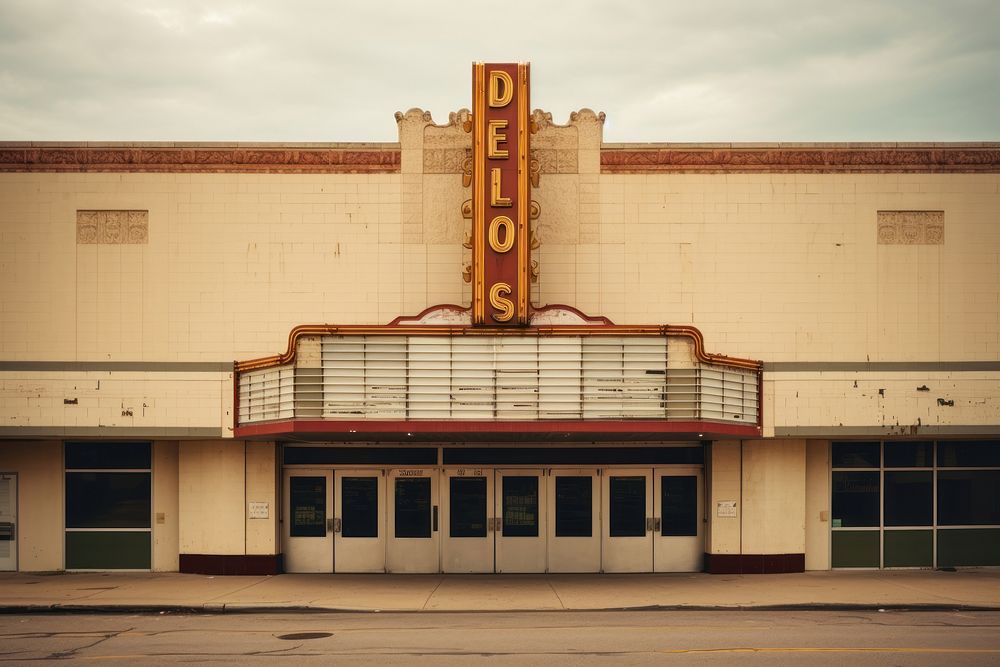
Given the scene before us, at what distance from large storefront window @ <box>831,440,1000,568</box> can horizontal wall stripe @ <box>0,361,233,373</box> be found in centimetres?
1354

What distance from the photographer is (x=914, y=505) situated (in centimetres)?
2275

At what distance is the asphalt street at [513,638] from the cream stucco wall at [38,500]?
4.95 meters

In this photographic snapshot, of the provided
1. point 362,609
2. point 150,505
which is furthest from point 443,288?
point 150,505

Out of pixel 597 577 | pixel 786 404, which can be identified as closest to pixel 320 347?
pixel 597 577

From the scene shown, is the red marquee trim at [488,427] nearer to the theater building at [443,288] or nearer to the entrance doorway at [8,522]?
the theater building at [443,288]

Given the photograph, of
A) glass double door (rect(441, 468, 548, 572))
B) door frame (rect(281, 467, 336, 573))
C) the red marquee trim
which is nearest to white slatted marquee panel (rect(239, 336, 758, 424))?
the red marquee trim

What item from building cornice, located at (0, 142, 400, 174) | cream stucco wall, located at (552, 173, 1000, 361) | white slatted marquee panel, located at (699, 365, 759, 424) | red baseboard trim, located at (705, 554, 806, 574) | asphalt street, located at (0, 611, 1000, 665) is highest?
building cornice, located at (0, 142, 400, 174)

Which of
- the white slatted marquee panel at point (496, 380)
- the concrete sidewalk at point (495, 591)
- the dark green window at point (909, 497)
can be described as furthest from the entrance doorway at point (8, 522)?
the dark green window at point (909, 497)

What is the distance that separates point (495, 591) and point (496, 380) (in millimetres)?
4085

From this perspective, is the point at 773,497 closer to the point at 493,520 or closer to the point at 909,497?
the point at 909,497

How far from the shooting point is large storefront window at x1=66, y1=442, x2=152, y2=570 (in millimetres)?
22297

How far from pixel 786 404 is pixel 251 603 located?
11.3 meters

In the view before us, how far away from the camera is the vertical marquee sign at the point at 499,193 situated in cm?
1994

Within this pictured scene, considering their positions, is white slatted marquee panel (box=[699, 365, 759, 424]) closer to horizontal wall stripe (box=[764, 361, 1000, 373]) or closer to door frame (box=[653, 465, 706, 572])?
horizontal wall stripe (box=[764, 361, 1000, 373])
